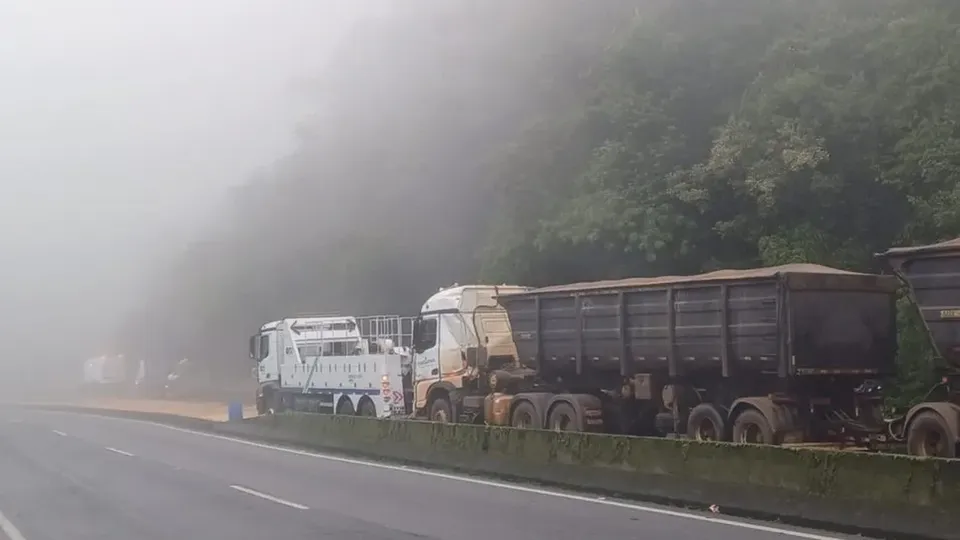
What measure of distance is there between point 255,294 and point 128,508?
50.8 meters

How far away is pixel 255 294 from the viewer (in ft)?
213

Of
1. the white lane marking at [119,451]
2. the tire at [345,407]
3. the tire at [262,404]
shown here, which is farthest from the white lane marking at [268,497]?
the tire at [262,404]

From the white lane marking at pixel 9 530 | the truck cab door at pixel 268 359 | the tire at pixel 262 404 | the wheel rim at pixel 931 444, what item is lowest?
the white lane marking at pixel 9 530

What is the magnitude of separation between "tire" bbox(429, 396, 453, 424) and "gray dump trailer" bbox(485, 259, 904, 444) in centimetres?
516

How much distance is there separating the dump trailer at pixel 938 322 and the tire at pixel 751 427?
2563 mm

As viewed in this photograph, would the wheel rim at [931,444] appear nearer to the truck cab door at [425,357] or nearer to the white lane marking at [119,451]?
the truck cab door at [425,357]

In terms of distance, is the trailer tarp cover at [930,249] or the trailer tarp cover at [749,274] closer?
the trailer tarp cover at [930,249]

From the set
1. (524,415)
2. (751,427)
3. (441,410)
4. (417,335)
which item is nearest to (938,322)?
(751,427)

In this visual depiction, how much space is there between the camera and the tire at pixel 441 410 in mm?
25744

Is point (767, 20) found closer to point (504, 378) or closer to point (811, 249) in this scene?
point (811, 249)

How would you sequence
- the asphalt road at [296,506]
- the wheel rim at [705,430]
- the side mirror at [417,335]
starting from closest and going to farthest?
the asphalt road at [296,506]
the wheel rim at [705,430]
the side mirror at [417,335]

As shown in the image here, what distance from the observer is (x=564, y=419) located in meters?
21.5

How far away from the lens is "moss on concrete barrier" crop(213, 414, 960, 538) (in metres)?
11.2

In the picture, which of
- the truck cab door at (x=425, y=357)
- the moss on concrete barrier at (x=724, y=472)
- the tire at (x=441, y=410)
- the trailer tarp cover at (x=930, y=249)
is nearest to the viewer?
the moss on concrete barrier at (x=724, y=472)
